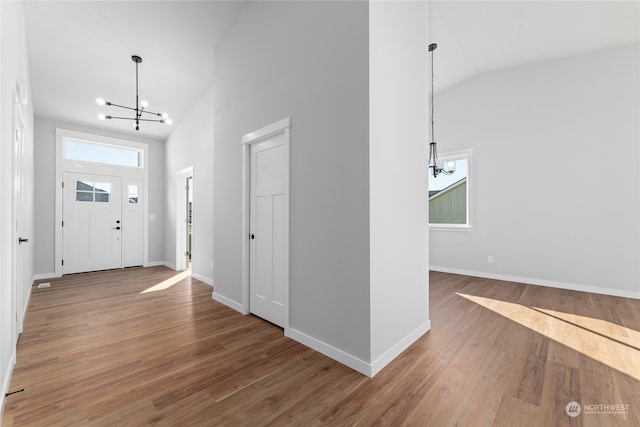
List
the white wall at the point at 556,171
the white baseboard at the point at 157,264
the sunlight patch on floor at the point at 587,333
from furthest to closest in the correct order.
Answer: the white baseboard at the point at 157,264 → the white wall at the point at 556,171 → the sunlight patch on floor at the point at 587,333

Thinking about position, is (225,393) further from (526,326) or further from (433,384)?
(526,326)

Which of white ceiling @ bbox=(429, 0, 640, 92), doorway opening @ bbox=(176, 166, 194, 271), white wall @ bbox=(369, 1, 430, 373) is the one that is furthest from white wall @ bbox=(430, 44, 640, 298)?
doorway opening @ bbox=(176, 166, 194, 271)

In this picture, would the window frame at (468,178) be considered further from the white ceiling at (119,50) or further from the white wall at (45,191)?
the white wall at (45,191)

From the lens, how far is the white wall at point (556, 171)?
3.81 metres

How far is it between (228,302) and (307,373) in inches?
75.8

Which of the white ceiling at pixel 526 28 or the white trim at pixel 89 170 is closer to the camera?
the white ceiling at pixel 526 28

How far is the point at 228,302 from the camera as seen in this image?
3.57 meters

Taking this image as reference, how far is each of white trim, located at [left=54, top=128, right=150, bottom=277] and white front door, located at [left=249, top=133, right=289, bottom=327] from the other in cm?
469

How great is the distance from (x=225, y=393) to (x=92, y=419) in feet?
2.43

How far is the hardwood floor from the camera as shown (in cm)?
160

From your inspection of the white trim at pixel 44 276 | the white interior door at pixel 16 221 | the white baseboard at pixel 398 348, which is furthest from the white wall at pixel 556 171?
the white trim at pixel 44 276

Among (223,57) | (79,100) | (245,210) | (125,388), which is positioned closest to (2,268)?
(125,388)

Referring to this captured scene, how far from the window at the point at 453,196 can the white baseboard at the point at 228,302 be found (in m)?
4.25

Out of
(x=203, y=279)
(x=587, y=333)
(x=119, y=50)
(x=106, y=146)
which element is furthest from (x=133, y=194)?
(x=587, y=333)
